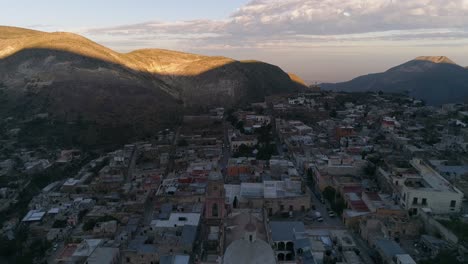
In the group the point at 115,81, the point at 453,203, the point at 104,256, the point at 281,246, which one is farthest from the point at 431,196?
the point at 115,81

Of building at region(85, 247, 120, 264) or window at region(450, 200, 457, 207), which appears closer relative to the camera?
building at region(85, 247, 120, 264)

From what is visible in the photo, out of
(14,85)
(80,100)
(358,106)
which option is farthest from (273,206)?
(14,85)

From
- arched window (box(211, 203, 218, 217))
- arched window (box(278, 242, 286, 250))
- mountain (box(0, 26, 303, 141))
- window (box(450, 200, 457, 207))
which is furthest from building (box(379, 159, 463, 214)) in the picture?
mountain (box(0, 26, 303, 141))

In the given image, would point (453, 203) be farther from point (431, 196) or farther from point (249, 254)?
point (249, 254)

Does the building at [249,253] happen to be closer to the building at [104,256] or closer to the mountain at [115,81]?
the building at [104,256]

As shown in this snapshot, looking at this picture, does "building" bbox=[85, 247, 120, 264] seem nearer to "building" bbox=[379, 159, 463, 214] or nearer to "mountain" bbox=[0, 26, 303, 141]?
"building" bbox=[379, 159, 463, 214]

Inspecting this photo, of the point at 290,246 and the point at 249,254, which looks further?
the point at 290,246

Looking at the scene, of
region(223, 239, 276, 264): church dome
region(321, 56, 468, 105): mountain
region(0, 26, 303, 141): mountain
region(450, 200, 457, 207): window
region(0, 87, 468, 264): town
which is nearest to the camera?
region(223, 239, 276, 264): church dome
